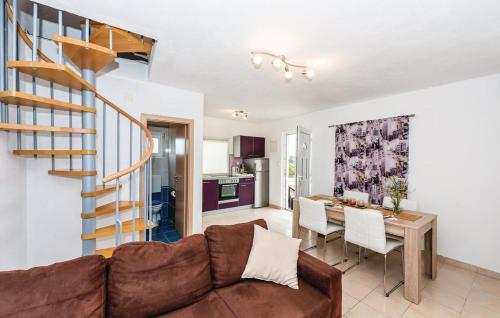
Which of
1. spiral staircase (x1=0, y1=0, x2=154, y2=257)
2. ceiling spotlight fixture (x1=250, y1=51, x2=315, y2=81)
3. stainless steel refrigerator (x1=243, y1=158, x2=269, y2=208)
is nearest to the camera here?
spiral staircase (x1=0, y1=0, x2=154, y2=257)

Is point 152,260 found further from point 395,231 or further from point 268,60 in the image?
point 395,231

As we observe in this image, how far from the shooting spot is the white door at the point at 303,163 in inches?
160

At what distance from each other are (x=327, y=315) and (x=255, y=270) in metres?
0.58

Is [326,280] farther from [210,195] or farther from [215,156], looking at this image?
[215,156]

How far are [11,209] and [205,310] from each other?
2.03m

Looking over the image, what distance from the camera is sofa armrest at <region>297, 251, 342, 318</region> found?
1.63 m

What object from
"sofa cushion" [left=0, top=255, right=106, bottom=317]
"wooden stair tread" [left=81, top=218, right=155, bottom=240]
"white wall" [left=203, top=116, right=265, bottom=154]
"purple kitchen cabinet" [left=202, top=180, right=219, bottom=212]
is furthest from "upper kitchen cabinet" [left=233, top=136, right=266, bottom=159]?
"sofa cushion" [left=0, top=255, right=106, bottom=317]

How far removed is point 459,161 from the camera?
117 inches

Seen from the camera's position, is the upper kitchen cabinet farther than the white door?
Yes

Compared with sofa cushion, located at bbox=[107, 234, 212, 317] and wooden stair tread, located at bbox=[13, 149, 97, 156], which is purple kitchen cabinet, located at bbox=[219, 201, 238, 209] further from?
sofa cushion, located at bbox=[107, 234, 212, 317]

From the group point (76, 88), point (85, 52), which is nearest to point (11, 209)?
point (76, 88)

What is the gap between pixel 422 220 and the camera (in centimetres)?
250

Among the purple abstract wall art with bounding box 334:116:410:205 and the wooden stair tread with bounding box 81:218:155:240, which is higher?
the purple abstract wall art with bounding box 334:116:410:205

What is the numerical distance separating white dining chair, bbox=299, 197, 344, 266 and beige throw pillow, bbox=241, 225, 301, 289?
1.20 metres
